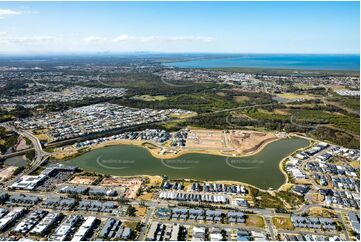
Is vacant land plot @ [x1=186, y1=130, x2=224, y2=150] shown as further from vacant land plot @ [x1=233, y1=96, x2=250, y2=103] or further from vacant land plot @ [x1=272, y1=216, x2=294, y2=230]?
vacant land plot @ [x1=233, y1=96, x2=250, y2=103]

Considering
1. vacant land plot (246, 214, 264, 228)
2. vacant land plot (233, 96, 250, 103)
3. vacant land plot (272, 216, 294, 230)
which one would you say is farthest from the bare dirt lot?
vacant land plot (233, 96, 250, 103)

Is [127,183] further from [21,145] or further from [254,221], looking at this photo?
[21,145]

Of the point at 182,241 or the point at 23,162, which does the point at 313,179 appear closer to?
the point at 182,241

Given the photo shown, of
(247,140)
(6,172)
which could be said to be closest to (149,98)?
(247,140)

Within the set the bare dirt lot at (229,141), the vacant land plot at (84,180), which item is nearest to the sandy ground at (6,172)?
the vacant land plot at (84,180)

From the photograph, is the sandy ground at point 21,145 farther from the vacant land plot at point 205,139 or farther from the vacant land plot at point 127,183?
the vacant land plot at point 205,139

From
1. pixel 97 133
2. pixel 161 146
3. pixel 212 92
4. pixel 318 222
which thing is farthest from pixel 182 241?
pixel 212 92
